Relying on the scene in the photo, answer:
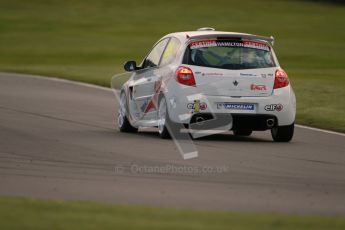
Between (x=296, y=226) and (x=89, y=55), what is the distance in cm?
3450

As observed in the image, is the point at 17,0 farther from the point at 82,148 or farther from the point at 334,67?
the point at 82,148

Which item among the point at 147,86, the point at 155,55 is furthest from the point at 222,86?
the point at 155,55

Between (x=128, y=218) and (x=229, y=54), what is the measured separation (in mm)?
7518

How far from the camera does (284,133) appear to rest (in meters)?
16.0

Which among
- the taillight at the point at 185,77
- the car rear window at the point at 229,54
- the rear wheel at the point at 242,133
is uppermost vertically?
the car rear window at the point at 229,54

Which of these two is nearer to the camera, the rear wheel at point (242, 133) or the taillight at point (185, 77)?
the taillight at point (185, 77)

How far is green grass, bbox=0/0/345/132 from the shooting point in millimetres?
30175

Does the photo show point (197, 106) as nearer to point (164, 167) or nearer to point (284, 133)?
point (284, 133)

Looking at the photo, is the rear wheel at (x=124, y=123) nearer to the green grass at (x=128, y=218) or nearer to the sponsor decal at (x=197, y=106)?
the sponsor decal at (x=197, y=106)

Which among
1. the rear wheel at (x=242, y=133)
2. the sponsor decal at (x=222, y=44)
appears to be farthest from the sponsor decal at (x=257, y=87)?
the rear wheel at (x=242, y=133)

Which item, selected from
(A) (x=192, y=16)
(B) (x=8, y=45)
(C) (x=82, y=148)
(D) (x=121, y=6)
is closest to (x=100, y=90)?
(C) (x=82, y=148)

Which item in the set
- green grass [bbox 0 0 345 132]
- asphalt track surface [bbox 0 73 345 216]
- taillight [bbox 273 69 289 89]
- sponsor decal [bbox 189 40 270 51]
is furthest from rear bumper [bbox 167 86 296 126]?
green grass [bbox 0 0 345 132]

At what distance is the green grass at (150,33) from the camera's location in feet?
99.0

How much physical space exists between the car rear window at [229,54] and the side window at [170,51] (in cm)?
30
